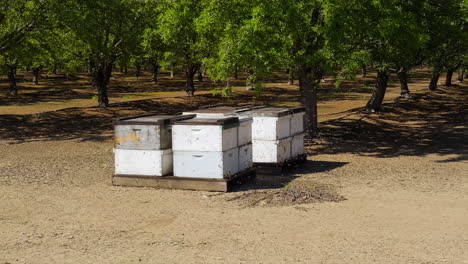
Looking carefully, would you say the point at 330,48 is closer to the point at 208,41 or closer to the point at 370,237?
the point at 370,237

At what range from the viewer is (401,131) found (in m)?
25.6

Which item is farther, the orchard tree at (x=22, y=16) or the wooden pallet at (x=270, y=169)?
the orchard tree at (x=22, y=16)

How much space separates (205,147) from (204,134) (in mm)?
330

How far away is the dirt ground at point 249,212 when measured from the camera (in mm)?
9125

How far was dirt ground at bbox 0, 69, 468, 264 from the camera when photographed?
9125mm

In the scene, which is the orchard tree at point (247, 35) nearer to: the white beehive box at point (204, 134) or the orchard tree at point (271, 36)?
the orchard tree at point (271, 36)

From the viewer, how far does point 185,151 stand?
13.5m

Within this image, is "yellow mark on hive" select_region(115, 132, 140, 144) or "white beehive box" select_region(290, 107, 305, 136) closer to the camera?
"yellow mark on hive" select_region(115, 132, 140, 144)

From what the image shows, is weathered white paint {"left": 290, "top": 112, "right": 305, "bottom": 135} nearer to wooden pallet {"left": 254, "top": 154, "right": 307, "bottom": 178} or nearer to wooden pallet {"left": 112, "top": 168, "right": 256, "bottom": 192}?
wooden pallet {"left": 254, "top": 154, "right": 307, "bottom": 178}

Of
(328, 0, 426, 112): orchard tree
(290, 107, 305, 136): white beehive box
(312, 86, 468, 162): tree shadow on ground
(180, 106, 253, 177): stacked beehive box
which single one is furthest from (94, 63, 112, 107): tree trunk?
(180, 106, 253, 177): stacked beehive box

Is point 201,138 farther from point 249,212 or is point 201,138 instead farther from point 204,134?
point 249,212

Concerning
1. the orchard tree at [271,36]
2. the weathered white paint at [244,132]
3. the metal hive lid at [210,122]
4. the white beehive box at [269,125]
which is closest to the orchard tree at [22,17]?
the orchard tree at [271,36]

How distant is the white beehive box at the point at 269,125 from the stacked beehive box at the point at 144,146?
2253 millimetres

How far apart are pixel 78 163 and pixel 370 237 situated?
1115cm
